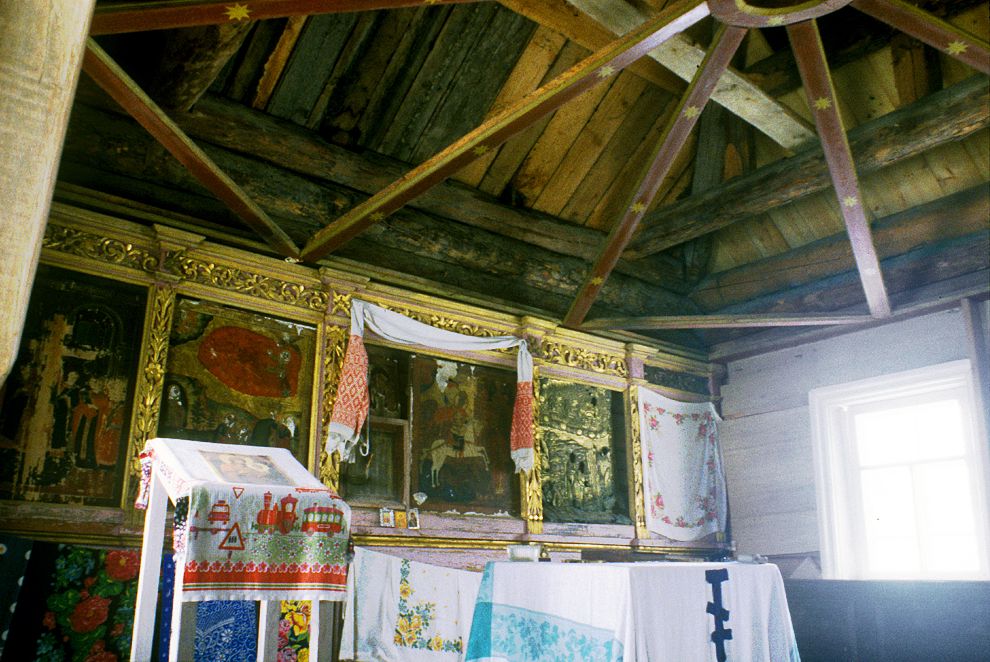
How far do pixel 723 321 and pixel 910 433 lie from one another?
2.12 m

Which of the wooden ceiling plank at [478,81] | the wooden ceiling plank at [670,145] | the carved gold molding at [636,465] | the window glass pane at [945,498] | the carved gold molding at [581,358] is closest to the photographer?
the wooden ceiling plank at [670,145]

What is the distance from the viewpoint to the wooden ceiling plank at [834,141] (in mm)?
4211

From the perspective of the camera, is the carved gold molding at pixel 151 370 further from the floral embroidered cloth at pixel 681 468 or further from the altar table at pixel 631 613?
the floral embroidered cloth at pixel 681 468

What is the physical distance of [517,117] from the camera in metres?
4.75

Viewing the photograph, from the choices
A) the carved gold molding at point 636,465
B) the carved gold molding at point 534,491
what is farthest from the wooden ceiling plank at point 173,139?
the carved gold molding at point 636,465

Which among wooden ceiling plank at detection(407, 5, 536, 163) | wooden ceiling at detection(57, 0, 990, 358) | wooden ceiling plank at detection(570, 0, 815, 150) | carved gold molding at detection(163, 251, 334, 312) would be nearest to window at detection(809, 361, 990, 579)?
wooden ceiling at detection(57, 0, 990, 358)

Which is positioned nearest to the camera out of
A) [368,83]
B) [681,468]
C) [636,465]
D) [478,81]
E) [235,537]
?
[235,537]

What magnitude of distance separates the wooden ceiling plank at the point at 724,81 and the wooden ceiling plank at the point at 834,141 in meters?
0.77

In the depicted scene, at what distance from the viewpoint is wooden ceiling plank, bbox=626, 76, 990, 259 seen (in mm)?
5930

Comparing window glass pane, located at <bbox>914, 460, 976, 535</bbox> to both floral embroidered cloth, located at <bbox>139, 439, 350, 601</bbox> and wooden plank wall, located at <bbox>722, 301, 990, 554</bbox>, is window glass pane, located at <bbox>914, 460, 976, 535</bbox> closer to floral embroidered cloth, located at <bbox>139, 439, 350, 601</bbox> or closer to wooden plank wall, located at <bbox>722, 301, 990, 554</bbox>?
wooden plank wall, located at <bbox>722, 301, 990, 554</bbox>

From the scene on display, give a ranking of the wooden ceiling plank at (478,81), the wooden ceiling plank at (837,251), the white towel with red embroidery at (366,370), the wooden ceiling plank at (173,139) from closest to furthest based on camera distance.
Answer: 1. the wooden ceiling plank at (173,139)
2. the white towel with red embroidery at (366,370)
3. the wooden ceiling plank at (478,81)
4. the wooden ceiling plank at (837,251)

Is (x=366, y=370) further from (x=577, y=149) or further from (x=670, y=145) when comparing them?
(x=577, y=149)

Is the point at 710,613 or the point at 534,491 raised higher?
the point at 534,491

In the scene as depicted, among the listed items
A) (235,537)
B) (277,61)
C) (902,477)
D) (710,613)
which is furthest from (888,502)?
(277,61)
